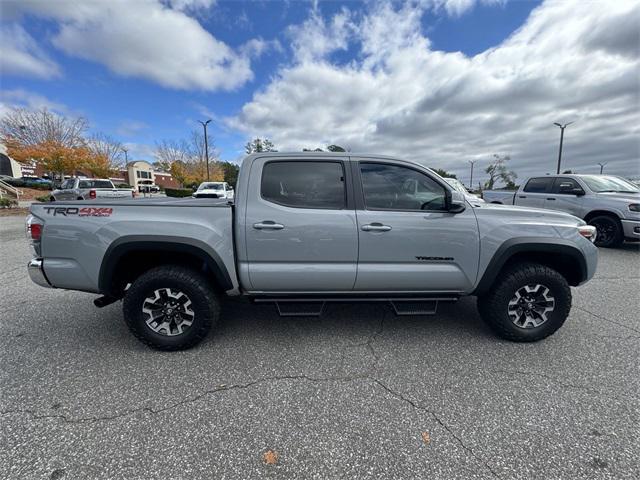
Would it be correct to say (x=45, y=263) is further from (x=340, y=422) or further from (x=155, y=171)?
(x=155, y=171)

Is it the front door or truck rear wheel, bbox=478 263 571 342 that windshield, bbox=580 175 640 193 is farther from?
the front door

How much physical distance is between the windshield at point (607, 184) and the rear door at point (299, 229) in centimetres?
850

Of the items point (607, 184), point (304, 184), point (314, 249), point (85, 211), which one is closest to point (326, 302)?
point (314, 249)

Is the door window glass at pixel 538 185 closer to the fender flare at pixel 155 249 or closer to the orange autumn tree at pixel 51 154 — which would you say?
the fender flare at pixel 155 249

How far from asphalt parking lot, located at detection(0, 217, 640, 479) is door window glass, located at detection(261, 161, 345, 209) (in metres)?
1.40

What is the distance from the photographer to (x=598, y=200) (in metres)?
7.54

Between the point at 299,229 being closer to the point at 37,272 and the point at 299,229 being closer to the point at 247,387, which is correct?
the point at 247,387

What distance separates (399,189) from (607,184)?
8.56m

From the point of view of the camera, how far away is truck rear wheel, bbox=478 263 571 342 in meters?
2.99

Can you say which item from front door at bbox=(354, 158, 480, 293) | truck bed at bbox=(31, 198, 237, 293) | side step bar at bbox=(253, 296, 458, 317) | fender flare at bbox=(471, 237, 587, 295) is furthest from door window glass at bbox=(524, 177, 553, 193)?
truck bed at bbox=(31, 198, 237, 293)

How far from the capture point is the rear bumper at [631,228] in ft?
23.1

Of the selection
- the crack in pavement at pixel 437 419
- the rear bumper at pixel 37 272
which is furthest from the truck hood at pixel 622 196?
the rear bumper at pixel 37 272

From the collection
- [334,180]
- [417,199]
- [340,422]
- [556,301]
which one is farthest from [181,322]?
[556,301]

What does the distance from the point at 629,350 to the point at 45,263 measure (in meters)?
5.58
